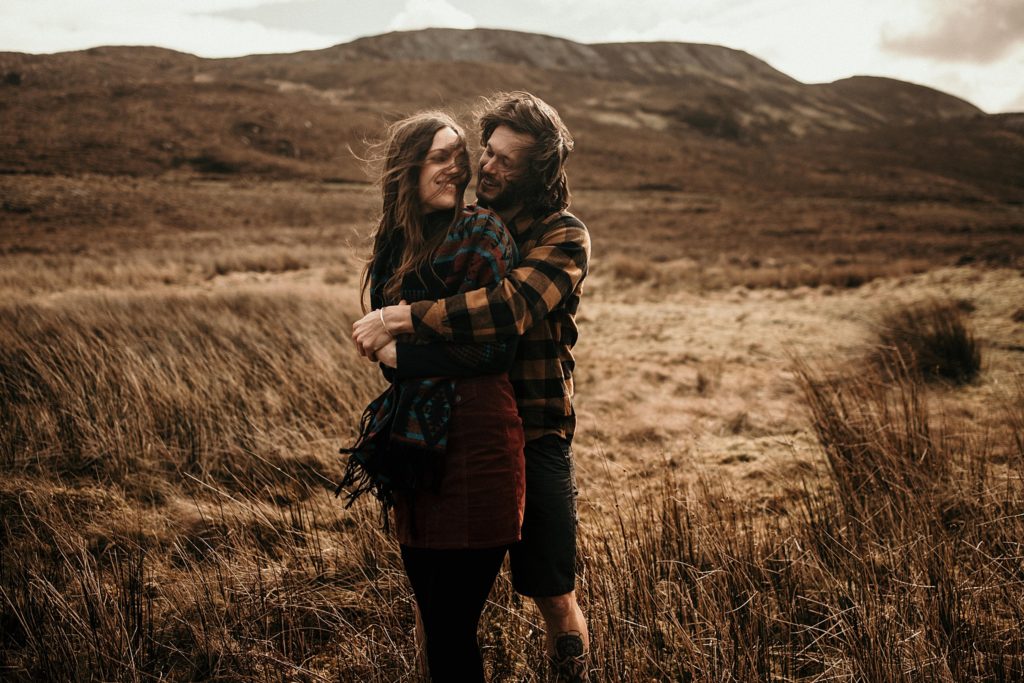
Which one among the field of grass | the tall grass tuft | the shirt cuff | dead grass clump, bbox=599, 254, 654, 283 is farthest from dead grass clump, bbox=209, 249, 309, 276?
the shirt cuff

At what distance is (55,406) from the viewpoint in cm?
373

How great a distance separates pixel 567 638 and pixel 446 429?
30.1 inches

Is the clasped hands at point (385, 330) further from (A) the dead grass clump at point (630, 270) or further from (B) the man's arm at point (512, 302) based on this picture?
(A) the dead grass clump at point (630, 270)

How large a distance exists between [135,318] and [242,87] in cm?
4349

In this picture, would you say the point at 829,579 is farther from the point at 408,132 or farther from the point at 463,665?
the point at 408,132

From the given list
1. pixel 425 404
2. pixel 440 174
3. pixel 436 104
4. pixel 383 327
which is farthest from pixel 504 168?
pixel 436 104

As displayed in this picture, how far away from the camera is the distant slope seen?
3105 cm

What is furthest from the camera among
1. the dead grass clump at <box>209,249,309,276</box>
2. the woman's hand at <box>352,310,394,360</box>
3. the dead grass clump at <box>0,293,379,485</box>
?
the dead grass clump at <box>209,249,309,276</box>

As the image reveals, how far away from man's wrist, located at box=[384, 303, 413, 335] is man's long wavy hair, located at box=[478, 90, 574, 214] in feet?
1.57

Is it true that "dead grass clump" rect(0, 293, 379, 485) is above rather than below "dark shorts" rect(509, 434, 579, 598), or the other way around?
below

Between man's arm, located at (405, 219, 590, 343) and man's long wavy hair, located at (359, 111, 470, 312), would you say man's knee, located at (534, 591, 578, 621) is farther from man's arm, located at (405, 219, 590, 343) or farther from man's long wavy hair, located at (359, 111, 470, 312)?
man's long wavy hair, located at (359, 111, 470, 312)

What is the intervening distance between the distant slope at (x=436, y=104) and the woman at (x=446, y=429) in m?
18.8

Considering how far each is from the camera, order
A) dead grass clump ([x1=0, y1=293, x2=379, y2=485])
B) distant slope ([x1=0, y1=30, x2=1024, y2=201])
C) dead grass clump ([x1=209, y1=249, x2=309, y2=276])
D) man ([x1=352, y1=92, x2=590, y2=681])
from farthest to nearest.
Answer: distant slope ([x1=0, y1=30, x2=1024, y2=201]) < dead grass clump ([x1=209, y1=249, x2=309, y2=276]) < dead grass clump ([x1=0, y1=293, x2=379, y2=485]) < man ([x1=352, y1=92, x2=590, y2=681])

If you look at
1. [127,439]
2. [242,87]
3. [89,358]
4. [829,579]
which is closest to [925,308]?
[829,579]
